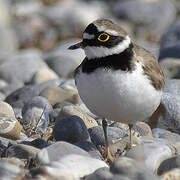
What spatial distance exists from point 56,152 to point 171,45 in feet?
20.8

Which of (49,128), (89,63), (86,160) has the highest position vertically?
(89,63)

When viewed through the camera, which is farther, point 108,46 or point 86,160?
point 108,46

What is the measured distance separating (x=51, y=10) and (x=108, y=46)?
14080mm

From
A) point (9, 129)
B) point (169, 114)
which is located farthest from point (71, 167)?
point (169, 114)

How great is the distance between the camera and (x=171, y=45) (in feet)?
38.6

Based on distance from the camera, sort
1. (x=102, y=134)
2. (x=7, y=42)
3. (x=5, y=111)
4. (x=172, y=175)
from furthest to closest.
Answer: (x=7, y=42)
(x=5, y=111)
(x=102, y=134)
(x=172, y=175)

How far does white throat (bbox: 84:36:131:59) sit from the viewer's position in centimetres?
643

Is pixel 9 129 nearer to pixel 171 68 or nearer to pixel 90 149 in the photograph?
pixel 90 149

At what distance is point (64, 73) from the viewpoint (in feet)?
41.2

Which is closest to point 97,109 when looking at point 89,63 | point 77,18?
point 89,63

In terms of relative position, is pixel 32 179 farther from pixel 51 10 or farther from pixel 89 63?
pixel 51 10

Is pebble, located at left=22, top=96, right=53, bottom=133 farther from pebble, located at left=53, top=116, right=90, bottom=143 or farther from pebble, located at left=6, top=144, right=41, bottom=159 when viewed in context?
pebble, located at left=6, top=144, right=41, bottom=159

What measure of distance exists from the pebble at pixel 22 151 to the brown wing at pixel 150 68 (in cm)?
153

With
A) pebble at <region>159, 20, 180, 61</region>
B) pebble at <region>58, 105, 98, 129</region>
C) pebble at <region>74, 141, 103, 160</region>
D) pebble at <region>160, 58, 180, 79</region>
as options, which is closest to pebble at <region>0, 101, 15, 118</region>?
pebble at <region>58, 105, 98, 129</region>
